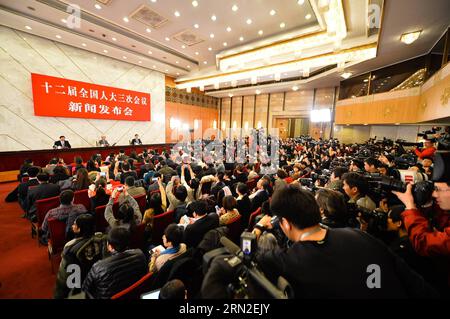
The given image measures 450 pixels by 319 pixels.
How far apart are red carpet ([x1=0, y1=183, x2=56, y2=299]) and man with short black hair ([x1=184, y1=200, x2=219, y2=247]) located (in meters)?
1.72

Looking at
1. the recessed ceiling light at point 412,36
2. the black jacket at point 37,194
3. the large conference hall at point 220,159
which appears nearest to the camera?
the large conference hall at point 220,159

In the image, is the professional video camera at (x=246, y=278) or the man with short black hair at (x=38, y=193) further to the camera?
the man with short black hair at (x=38, y=193)

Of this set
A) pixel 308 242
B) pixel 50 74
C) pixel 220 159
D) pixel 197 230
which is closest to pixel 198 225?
pixel 197 230

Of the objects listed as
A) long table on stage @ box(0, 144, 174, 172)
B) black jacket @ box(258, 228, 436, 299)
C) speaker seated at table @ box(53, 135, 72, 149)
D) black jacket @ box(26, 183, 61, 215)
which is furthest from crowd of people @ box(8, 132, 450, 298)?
speaker seated at table @ box(53, 135, 72, 149)

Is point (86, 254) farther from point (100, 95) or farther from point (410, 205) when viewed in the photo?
point (100, 95)

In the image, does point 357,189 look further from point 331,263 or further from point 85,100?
point 85,100

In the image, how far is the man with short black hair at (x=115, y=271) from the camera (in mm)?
1317

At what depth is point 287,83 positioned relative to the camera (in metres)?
10.8

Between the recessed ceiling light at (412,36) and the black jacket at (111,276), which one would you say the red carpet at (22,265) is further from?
the recessed ceiling light at (412,36)

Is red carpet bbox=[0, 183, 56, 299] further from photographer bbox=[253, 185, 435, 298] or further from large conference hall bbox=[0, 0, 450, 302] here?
photographer bbox=[253, 185, 435, 298]

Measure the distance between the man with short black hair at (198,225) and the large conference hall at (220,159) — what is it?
14mm

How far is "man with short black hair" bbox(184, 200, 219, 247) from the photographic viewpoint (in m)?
1.88

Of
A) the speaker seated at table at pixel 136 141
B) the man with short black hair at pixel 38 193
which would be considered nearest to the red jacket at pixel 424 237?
the man with short black hair at pixel 38 193

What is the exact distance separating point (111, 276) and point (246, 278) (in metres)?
1.17
